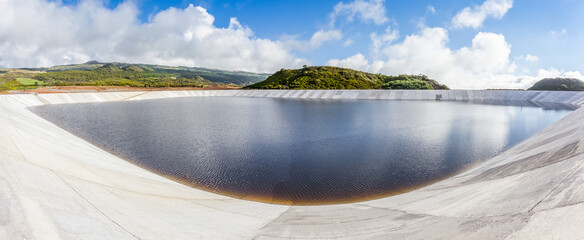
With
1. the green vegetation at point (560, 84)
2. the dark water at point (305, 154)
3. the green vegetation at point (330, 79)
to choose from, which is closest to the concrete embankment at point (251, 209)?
the dark water at point (305, 154)

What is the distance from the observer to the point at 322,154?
14.0 metres

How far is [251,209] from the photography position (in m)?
7.62

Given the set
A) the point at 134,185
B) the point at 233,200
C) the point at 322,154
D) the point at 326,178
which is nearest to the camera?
the point at 134,185

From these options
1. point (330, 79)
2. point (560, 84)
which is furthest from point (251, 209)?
point (560, 84)

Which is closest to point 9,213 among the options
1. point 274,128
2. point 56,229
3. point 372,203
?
point 56,229

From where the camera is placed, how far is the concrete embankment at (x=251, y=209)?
13.9 feet

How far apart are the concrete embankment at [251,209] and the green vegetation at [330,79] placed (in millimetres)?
100935

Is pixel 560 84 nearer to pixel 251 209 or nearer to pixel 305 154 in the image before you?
pixel 305 154

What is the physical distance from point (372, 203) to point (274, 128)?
14.5 metres

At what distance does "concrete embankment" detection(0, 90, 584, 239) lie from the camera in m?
4.23

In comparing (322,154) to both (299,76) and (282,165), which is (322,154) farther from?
(299,76)

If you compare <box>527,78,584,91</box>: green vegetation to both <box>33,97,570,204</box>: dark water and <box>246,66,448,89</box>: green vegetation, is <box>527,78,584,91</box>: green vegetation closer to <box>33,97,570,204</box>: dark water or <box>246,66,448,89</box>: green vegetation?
<box>246,66,448,89</box>: green vegetation

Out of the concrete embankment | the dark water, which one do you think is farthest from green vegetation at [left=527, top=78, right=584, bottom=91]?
the concrete embankment

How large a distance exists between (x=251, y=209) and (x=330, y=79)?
110253 millimetres
